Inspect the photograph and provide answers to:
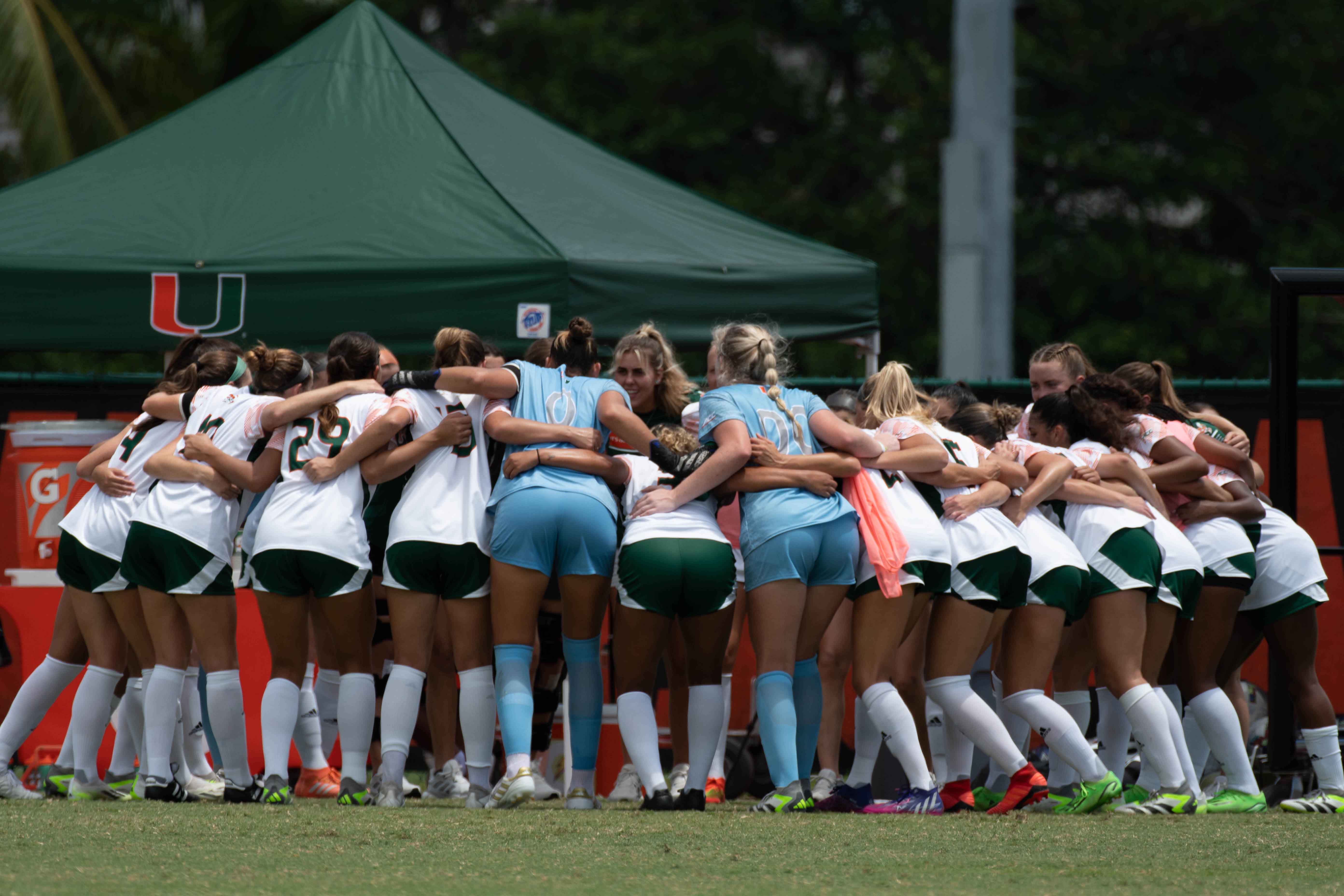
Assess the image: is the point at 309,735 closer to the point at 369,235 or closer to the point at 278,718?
the point at 278,718

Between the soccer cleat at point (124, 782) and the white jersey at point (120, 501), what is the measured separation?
2.83 feet

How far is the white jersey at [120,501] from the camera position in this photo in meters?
5.67

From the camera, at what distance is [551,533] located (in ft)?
17.4

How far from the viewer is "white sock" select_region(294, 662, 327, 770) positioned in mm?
6156

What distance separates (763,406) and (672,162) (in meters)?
14.0

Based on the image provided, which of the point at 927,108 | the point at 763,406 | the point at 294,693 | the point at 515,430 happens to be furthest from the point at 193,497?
the point at 927,108

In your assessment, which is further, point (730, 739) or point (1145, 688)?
point (730, 739)

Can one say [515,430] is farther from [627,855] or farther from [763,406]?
[627,855]

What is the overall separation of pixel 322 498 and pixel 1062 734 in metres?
2.70

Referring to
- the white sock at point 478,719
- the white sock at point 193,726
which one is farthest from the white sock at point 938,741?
the white sock at point 193,726

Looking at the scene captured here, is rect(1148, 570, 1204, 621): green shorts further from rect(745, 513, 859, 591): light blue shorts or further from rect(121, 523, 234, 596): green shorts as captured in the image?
rect(121, 523, 234, 596): green shorts

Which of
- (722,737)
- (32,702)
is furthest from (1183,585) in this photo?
(32,702)

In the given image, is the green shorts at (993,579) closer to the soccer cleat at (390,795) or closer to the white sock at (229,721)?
the soccer cleat at (390,795)

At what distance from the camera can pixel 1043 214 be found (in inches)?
709
